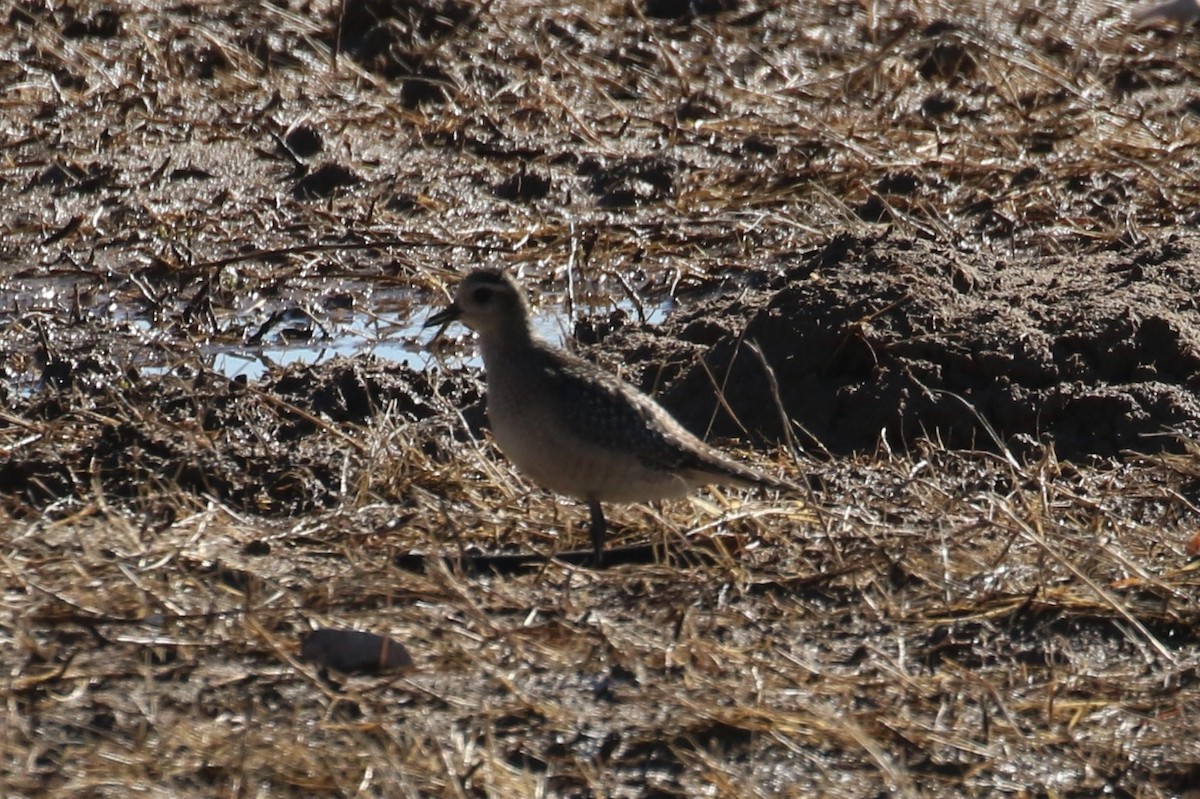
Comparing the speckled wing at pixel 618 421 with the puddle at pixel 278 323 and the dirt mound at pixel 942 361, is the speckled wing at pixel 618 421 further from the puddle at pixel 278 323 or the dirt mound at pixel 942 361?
the puddle at pixel 278 323

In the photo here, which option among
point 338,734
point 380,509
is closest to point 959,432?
point 380,509

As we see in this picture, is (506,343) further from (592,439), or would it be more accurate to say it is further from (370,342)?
(370,342)

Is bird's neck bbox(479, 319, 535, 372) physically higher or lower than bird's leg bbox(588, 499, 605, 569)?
higher

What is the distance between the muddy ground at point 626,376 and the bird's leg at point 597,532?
0.42 feet

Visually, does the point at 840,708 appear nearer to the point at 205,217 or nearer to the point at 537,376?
the point at 537,376

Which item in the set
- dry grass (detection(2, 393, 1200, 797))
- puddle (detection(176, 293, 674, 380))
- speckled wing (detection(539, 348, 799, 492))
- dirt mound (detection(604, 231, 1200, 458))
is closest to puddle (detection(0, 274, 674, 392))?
puddle (detection(176, 293, 674, 380))

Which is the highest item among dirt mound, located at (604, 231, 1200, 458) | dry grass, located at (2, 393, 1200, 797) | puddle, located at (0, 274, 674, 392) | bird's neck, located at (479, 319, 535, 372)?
bird's neck, located at (479, 319, 535, 372)

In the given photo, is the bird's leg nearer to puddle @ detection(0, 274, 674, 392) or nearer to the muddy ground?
the muddy ground

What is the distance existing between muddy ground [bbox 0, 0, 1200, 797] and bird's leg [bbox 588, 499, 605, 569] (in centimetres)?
13

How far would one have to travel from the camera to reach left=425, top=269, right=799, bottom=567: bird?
681 centimetres

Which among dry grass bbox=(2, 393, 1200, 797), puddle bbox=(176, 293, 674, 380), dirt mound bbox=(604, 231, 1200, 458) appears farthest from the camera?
puddle bbox=(176, 293, 674, 380)

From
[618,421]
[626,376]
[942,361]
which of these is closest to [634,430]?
[618,421]

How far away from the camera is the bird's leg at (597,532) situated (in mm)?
6852

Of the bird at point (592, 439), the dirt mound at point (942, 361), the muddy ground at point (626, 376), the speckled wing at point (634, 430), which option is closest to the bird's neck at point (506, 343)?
the bird at point (592, 439)
